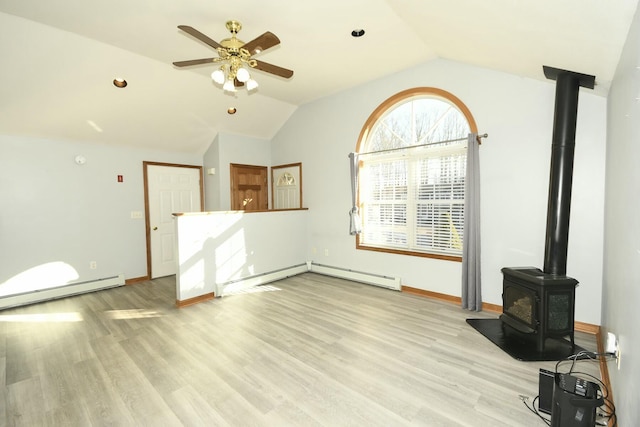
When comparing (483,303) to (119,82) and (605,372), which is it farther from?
(119,82)

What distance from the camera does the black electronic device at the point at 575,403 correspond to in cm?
145

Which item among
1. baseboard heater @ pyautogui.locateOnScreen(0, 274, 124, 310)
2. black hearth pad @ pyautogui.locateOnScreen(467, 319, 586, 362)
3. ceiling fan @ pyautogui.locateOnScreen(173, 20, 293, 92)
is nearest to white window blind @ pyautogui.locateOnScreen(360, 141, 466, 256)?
black hearth pad @ pyautogui.locateOnScreen(467, 319, 586, 362)

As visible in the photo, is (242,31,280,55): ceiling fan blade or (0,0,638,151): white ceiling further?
(242,31,280,55): ceiling fan blade

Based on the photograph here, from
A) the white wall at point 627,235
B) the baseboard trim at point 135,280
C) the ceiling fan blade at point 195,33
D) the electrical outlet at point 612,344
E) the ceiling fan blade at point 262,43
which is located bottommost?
the baseboard trim at point 135,280

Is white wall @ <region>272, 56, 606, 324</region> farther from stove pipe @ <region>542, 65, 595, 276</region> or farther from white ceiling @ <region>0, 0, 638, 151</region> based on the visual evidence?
stove pipe @ <region>542, 65, 595, 276</region>

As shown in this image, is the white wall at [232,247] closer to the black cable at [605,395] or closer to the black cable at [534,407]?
the black cable at [534,407]

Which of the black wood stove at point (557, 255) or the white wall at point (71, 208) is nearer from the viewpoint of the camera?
the black wood stove at point (557, 255)

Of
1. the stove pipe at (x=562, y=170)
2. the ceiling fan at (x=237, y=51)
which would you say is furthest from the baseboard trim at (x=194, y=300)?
the stove pipe at (x=562, y=170)

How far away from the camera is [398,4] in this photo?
8.34 ft

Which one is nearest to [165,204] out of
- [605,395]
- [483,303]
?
[483,303]

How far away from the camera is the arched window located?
12.4 ft

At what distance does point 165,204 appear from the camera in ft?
17.5

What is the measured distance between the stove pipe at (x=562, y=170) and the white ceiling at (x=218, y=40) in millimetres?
224

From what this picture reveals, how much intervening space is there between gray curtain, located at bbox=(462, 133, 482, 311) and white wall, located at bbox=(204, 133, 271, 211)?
4059mm
